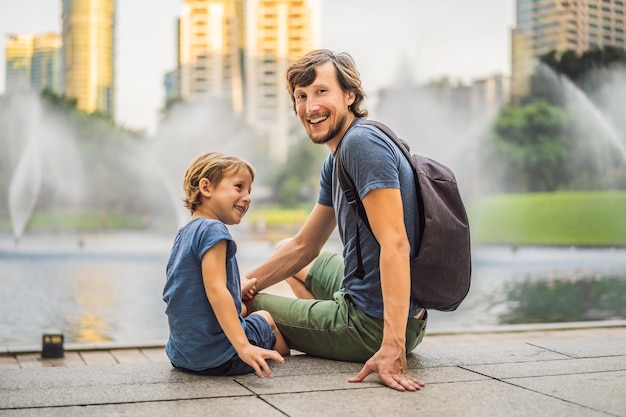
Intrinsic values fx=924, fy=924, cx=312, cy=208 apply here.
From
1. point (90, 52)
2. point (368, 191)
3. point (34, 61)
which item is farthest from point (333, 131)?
point (90, 52)

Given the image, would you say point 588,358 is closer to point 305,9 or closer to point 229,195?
point 229,195

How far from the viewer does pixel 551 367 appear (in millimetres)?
Answer: 3764

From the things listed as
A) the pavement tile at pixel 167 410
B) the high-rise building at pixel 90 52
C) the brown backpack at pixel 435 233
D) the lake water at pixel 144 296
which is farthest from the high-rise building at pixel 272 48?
the pavement tile at pixel 167 410

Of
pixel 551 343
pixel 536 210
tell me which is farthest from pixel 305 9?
pixel 551 343

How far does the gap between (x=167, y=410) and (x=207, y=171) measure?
1094mm

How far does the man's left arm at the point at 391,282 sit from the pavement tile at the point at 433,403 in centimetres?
11

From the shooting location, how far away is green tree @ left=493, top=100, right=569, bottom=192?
4231cm

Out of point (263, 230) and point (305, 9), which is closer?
point (263, 230)

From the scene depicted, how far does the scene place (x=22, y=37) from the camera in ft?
164

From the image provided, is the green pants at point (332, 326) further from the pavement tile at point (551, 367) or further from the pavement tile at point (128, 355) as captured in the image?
the pavement tile at point (128, 355)

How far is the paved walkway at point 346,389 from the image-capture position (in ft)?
9.80

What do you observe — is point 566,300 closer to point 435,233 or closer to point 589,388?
point 435,233

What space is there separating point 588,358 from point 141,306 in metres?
8.60

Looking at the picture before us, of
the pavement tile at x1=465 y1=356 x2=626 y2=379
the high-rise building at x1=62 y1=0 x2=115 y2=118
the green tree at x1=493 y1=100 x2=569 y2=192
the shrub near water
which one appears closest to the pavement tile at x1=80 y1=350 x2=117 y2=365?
the pavement tile at x1=465 y1=356 x2=626 y2=379
